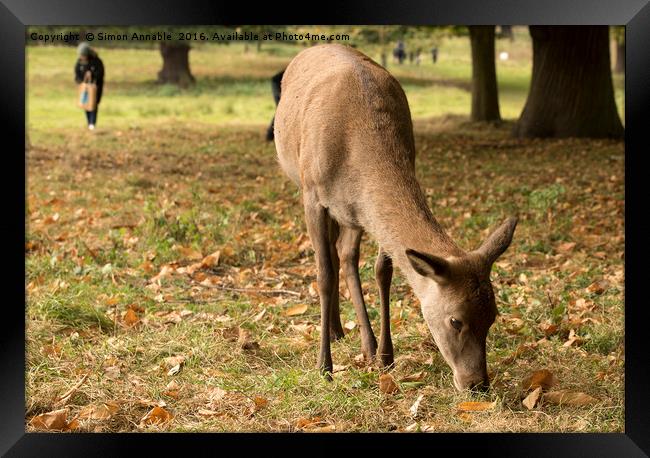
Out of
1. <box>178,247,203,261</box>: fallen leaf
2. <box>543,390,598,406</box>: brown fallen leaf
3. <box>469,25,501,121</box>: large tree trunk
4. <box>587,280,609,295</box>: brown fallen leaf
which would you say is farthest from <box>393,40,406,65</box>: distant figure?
<box>543,390,598,406</box>: brown fallen leaf

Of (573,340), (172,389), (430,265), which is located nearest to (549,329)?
(573,340)

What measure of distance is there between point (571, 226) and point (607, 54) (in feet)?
27.2

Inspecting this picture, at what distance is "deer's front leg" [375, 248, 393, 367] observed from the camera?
19.8ft

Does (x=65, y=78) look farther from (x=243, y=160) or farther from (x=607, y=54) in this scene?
(x=607, y=54)

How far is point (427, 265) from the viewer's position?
4762 millimetres

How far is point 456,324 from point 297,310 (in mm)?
2558

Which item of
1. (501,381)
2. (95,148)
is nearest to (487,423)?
(501,381)

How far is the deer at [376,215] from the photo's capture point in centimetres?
492

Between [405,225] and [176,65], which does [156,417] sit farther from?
[176,65]

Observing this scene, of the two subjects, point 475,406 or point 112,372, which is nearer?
point 475,406

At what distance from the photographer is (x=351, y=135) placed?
5758 mm

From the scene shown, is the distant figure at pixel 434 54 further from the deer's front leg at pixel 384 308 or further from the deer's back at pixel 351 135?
the deer's front leg at pixel 384 308

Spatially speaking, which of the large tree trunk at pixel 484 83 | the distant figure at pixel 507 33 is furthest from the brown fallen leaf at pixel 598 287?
the distant figure at pixel 507 33

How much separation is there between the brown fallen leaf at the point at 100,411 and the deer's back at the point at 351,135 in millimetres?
1863
